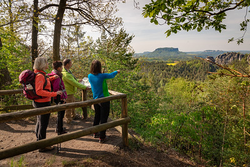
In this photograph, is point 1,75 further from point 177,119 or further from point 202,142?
point 202,142

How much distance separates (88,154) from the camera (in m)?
3.21

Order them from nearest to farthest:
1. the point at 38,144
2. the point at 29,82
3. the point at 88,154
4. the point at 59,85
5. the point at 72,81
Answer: the point at 38,144, the point at 29,82, the point at 88,154, the point at 59,85, the point at 72,81

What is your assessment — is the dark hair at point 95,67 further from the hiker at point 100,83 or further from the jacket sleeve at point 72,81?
the jacket sleeve at point 72,81

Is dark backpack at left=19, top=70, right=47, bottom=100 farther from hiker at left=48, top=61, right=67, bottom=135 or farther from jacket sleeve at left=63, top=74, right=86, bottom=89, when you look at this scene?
jacket sleeve at left=63, top=74, right=86, bottom=89

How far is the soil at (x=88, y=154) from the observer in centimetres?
288

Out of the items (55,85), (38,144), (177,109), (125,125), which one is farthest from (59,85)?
(177,109)

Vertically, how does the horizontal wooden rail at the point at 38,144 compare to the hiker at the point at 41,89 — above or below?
below

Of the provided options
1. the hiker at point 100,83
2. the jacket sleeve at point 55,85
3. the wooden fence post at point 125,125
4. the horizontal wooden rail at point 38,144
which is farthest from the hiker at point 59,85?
the wooden fence post at point 125,125

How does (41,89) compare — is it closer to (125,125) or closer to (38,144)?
(38,144)

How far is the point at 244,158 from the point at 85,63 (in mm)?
12996

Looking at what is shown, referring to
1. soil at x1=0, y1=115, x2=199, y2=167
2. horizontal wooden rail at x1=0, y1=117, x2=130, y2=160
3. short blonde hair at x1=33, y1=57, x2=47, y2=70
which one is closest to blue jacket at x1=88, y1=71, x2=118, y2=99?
horizontal wooden rail at x1=0, y1=117, x2=130, y2=160

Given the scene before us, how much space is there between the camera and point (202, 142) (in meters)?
7.89

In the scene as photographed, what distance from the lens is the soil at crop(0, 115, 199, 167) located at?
9.46ft

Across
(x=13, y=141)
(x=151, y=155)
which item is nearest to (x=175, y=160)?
(x=151, y=155)
